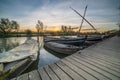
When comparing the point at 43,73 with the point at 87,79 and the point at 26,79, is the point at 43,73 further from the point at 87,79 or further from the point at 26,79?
the point at 87,79

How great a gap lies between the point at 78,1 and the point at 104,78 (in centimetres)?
624

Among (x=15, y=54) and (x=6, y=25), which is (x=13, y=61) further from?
(x=6, y=25)

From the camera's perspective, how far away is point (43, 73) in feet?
10.4

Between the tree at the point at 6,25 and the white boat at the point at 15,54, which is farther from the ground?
the tree at the point at 6,25

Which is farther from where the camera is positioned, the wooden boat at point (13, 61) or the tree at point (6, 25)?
the tree at point (6, 25)

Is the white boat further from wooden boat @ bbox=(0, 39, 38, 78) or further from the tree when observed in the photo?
the tree

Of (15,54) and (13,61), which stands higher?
(13,61)

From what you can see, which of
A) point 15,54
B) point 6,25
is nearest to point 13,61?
point 15,54

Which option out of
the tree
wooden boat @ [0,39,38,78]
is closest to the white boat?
wooden boat @ [0,39,38,78]

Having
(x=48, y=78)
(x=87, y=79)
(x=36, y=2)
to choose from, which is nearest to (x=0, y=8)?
(x=36, y=2)

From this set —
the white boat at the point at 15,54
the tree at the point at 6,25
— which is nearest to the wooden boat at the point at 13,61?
the white boat at the point at 15,54

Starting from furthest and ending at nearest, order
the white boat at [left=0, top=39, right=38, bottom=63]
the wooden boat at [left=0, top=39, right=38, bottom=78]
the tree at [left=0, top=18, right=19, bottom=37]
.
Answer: the tree at [left=0, top=18, right=19, bottom=37] → the white boat at [left=0, top=39, right=38, bottom=63] → the wooden boat at [left=0, top=39, right=38, bottom=78]

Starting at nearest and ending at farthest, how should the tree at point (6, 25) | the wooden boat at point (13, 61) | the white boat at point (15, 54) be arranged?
the wooden boat at point (13, 61) → the white boat at point (15, 54) → the tree at point (6, 25)

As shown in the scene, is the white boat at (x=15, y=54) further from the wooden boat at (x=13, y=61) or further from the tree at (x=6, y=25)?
the tree at (x=6, y=25)
